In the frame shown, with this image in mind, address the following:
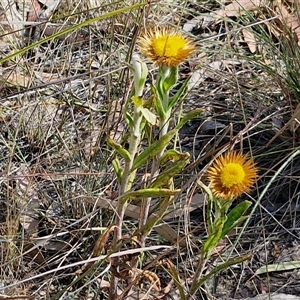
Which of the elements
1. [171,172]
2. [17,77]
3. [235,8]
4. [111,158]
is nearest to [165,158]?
[171,172]

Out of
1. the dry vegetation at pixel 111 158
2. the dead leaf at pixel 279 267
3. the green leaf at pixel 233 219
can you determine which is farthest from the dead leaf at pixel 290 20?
the green leaf at pixel 233 219

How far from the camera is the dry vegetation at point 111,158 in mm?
1446

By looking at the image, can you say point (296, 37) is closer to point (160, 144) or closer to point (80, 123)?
point (80, 123)

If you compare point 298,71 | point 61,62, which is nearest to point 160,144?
point 298,71

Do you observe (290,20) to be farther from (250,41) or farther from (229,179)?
(229,179)

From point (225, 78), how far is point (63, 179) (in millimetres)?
558

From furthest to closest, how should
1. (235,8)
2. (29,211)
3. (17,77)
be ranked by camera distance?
1. (235,8)
2. (17,77)
3. (29,211)

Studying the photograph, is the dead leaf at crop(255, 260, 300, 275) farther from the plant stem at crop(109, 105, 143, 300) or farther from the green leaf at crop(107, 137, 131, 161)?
the green leaf at crop(107, 137, 131, 161)

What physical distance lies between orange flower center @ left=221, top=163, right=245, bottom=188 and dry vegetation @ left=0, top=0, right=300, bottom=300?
0.44ft

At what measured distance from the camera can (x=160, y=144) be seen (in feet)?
3.80

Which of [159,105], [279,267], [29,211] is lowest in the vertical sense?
[279,267]

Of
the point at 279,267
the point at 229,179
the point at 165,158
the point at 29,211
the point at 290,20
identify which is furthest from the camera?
the point at 290,20

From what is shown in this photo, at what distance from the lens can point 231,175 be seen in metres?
1.12

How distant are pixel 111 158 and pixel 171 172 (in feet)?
1.61
